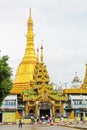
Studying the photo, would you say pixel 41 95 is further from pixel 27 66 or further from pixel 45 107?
pixel 27 66

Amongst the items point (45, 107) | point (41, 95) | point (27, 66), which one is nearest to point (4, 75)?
point (41, 95)

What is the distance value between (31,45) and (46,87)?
19616 millimetres

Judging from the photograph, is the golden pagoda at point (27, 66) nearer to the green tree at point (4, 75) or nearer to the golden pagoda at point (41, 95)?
the golden pagoda at point (41, 95)

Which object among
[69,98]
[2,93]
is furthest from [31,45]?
[2,93]

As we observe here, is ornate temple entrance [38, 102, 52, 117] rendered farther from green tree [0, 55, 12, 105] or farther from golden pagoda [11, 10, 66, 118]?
green tree [0, 55, 12, 105]

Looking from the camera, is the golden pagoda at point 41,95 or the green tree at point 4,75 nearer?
the green tree at point 4,75

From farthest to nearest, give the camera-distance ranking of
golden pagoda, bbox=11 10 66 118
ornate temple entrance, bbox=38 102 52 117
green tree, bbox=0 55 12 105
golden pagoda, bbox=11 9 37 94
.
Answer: golden pagoda, bbox=11 9 37 94 → ornate temple entrance, bbox=38 102 52 117 → golden pagoda, bbox=11 10 66 118 → green tree, bbox=0 55 12 105

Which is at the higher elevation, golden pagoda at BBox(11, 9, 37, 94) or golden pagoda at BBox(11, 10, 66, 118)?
golden pagoda at BBox(11, 9, 37, 94)

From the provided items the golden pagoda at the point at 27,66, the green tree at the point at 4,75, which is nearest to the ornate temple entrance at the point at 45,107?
the golden pagoda at the point at 27,66

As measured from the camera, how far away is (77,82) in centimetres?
11888

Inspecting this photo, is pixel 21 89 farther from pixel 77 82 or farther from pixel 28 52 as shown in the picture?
pixel 77 82

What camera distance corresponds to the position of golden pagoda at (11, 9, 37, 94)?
316ft

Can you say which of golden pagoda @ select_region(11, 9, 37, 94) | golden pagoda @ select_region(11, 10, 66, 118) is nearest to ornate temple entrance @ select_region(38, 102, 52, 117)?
golden pagoda @ select_region(11, 10, 66, 118)

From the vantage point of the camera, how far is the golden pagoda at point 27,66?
3789 inches
